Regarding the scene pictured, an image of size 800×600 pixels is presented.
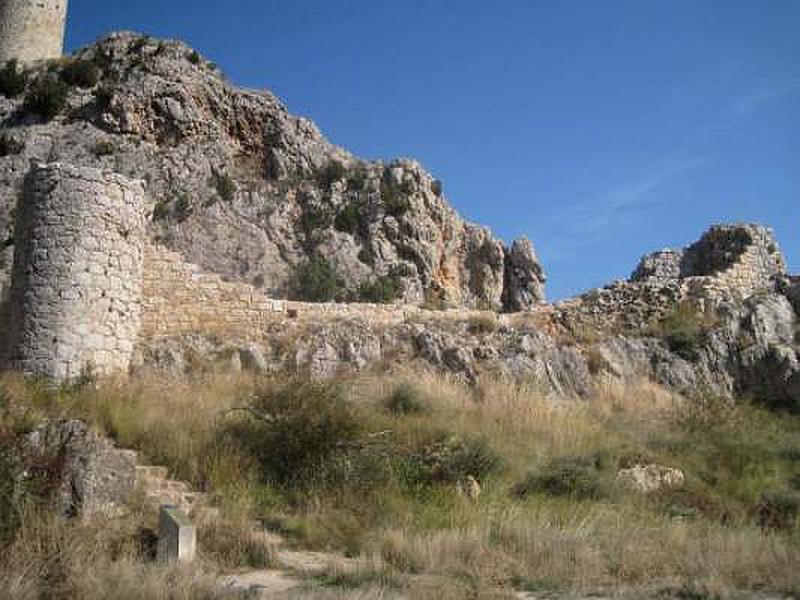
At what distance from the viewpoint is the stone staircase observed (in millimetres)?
8359

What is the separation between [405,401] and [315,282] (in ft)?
72.1

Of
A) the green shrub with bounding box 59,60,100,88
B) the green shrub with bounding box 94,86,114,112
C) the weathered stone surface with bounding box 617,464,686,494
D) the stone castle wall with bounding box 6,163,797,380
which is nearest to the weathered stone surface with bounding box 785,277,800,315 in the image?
the stone castle wall with bounding box 6,163,797,380

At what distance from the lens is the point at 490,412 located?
12258 millimetres

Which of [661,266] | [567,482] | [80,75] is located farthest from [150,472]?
[80,75]

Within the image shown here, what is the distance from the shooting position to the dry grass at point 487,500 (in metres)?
6.76

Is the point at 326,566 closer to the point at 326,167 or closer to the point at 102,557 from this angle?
the point at 102,557

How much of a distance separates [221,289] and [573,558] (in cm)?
962

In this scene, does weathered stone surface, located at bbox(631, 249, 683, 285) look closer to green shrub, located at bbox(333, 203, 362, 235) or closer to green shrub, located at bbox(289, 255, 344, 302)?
green shrub, located at bbox(289, 255, 344, 302)

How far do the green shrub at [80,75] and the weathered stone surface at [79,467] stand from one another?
3313cm

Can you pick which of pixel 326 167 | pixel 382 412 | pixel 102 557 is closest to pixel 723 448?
pixel 382 412

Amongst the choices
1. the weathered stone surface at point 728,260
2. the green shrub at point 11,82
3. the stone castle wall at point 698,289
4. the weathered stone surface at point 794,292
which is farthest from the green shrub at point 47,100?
the weathered stone surface at point 794,292

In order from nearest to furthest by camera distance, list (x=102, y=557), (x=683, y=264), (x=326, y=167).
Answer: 1. (x=102, y=557)
2. (x=683, y=264)
3. (x=326, y=167)

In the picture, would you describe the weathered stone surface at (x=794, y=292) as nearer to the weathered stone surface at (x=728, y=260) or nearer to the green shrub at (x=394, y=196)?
the weathered stone surface at (x=728, y=260)

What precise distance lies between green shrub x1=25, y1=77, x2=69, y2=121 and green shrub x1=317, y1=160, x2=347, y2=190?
42.1 ft
